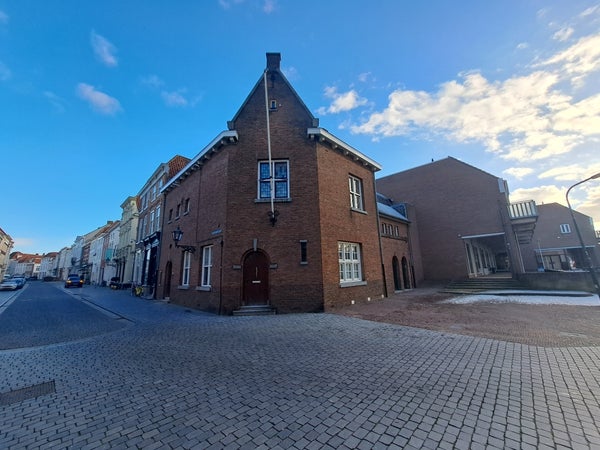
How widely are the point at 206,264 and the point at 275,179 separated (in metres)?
6.18

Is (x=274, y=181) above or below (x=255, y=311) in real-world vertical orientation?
above

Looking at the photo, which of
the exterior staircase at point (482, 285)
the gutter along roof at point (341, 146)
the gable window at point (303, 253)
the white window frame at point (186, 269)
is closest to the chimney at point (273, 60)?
the gutter along roof at point (341, 146)

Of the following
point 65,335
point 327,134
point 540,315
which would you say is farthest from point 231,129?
point 540,315

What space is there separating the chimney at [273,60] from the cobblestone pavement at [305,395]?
14.0m

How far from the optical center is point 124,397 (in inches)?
156

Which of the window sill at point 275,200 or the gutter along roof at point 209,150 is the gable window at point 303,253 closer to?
the window sill at point 275,200

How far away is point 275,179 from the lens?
504 inches

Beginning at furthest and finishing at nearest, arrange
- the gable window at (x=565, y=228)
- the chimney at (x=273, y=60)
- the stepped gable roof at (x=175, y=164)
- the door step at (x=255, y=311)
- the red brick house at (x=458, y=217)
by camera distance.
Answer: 1. the gable window at (x=565, y=228)
2. the stepped gable roof at (x=175, y=164)
3. the red brick house at (x=458, y=217)
4. the chimney at (x=273, y=60)
5. the door step at (x=255, y=311)

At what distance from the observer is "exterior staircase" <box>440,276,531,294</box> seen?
18.1m

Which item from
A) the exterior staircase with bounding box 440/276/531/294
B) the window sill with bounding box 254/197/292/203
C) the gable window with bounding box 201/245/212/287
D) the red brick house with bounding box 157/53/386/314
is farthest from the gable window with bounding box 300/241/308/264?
the exterior staircase with bounding box 440/276/531/294

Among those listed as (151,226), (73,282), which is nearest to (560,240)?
(151,226)

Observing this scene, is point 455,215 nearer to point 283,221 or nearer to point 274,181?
point 283,221

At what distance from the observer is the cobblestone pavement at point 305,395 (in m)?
2.88

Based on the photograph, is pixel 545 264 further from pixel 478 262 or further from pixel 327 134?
pixel 327 134
